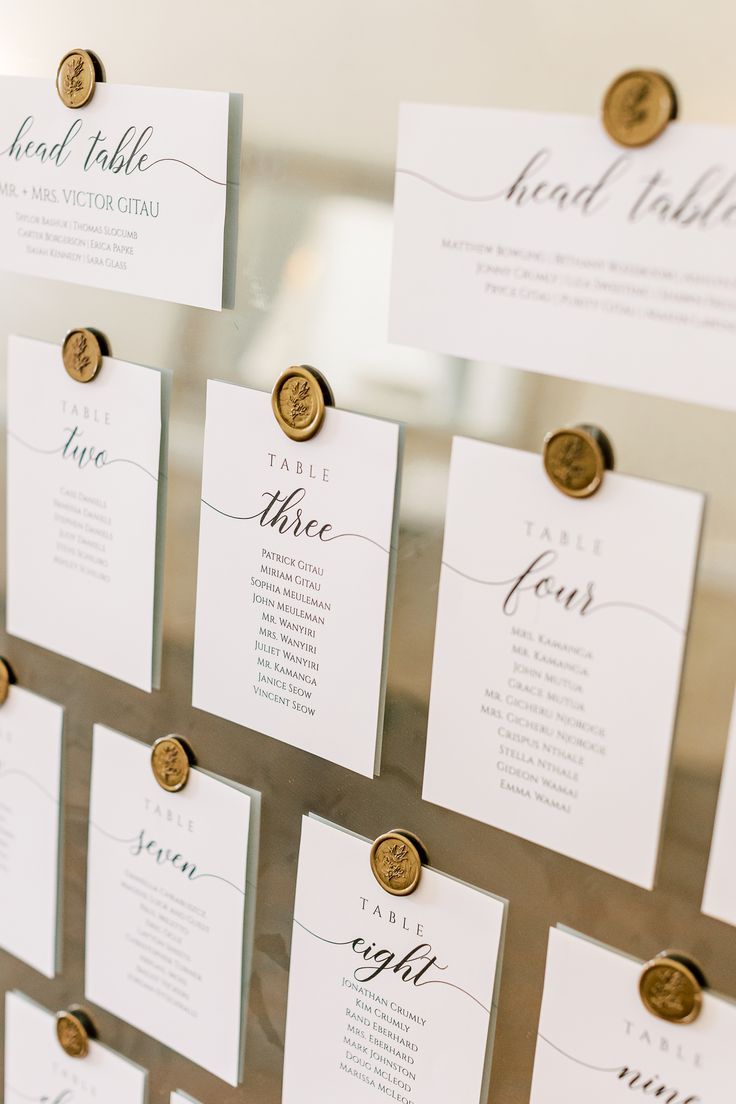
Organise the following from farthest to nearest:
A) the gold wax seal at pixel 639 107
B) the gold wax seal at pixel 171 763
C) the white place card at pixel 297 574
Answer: the gold wax seal at pixel 171 763 < the white place card at pixel 297 574 < the gold wax seal at pixel 639 107

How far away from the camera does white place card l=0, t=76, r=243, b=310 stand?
1.81ft

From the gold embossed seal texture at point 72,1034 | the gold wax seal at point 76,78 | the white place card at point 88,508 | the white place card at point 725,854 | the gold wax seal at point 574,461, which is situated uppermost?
the gold wax seal at point 76,78

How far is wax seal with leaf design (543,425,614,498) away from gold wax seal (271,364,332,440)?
12cm

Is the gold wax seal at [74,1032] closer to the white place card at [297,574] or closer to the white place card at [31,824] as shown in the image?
the white place card at [31,824]

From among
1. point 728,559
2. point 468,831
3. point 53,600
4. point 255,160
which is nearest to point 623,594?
point 728,559

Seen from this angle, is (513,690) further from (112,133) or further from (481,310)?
(112,133)

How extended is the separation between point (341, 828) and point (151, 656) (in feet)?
0.48

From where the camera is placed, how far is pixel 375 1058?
0.59 m

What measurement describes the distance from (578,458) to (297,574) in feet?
0.54

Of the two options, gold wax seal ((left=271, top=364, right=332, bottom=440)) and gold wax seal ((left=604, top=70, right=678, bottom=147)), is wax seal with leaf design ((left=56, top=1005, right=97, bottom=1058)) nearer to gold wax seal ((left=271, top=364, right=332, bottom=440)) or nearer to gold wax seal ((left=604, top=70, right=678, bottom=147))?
gold wax seal ((left=271, top=364, right=332, bottom=440))

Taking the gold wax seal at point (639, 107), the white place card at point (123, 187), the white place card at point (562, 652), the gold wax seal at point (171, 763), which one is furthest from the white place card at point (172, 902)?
the gold wax seal at point (639, 107)

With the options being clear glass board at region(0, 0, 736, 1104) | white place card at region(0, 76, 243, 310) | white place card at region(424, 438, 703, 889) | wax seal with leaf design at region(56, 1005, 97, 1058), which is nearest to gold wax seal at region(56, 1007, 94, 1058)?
wax seal with leaf design at region(56, 1005, 97, 1058)

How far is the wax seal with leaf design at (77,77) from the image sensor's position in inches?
23.0

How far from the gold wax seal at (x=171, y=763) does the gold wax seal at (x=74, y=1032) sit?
196 mm
